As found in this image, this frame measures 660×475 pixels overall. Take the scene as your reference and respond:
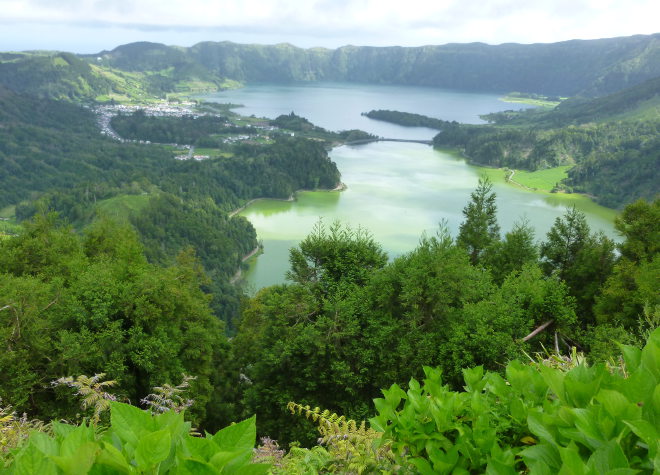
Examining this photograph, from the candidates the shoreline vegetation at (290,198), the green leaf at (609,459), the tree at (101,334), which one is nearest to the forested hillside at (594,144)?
the shoreline vegetation at (290,198)

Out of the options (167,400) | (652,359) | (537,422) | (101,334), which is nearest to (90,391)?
(167,400)

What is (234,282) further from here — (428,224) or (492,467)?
(492,467)

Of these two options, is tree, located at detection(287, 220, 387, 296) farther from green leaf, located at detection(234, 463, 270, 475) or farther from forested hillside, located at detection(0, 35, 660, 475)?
green leaf, located at detection(234, 463, 270, 475)

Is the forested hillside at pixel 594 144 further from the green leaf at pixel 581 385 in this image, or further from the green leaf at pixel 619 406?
the green leaf at pixel 619 406

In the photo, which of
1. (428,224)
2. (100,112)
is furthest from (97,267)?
(100,112)

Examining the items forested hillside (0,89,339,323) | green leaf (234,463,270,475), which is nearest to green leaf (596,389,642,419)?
green leaf (234,463,270,475)
